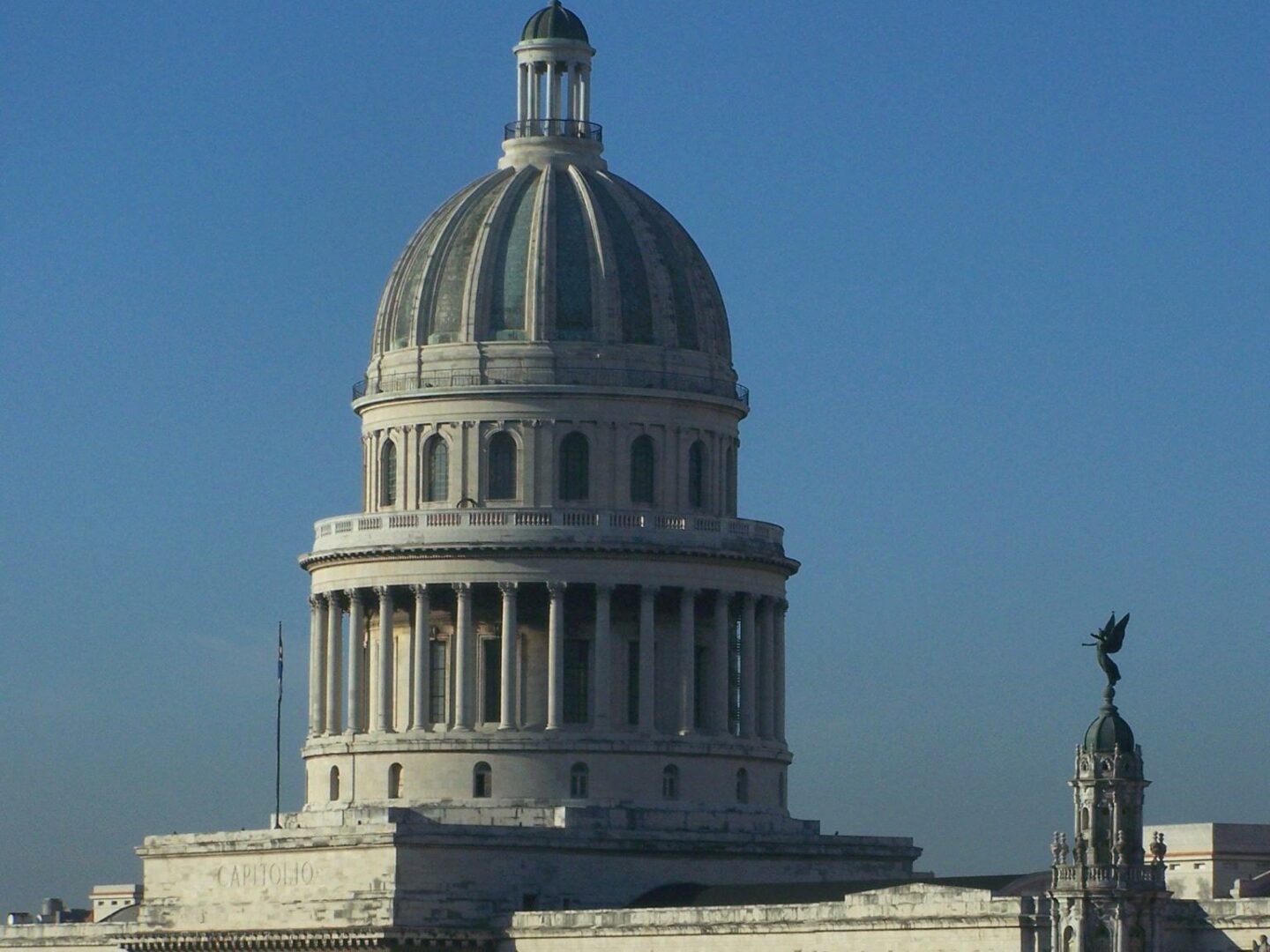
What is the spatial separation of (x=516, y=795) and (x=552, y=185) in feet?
74.9

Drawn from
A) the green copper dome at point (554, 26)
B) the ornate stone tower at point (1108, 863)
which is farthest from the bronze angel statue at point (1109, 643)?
the green copper dome at point (554, 26)

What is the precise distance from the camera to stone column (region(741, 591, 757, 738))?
173m

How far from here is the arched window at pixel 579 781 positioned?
555 ft

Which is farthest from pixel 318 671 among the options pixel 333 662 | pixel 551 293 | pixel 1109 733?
pixel 1109 733

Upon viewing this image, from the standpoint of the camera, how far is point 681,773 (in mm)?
170875

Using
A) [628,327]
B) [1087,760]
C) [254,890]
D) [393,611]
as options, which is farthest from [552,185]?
[1087,760]

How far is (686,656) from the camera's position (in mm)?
171000

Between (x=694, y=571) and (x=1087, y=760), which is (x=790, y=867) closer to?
(x=694, y=571)

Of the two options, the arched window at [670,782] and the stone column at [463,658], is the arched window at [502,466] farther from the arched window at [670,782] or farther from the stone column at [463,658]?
the arched window at [670,782]

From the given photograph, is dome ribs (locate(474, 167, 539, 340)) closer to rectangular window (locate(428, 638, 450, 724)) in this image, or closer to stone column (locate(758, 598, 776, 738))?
rectangular window (locate(428, 638, 450, 724))

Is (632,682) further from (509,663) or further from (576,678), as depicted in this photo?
(509,663)

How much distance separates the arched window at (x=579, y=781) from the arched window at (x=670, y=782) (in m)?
2.93

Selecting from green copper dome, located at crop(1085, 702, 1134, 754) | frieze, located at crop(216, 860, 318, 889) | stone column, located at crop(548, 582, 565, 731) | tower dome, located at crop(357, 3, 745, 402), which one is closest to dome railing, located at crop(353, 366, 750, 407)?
tower dome, located at crop(357, 3, 745, 402)

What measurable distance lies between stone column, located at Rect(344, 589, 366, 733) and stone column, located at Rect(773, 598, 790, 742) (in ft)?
50.2
